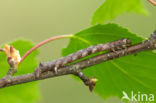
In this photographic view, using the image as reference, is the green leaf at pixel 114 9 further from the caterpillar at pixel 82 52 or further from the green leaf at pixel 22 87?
the green leaf at pixel 22 87

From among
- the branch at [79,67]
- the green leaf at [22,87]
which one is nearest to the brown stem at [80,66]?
the branch at [79,67]

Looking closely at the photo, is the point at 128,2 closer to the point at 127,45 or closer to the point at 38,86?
the point at 127,45

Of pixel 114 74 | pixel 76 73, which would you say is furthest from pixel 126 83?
pixel 76 73

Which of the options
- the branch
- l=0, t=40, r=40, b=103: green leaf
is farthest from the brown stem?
l=0, t=40, r=40, b=103: green leaf

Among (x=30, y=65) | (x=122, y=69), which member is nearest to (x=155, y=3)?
(x=122, y=69)

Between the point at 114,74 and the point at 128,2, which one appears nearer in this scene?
the point at 128,2

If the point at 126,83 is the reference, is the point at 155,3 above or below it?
above

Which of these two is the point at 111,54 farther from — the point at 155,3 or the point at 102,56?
the point at 155,3
